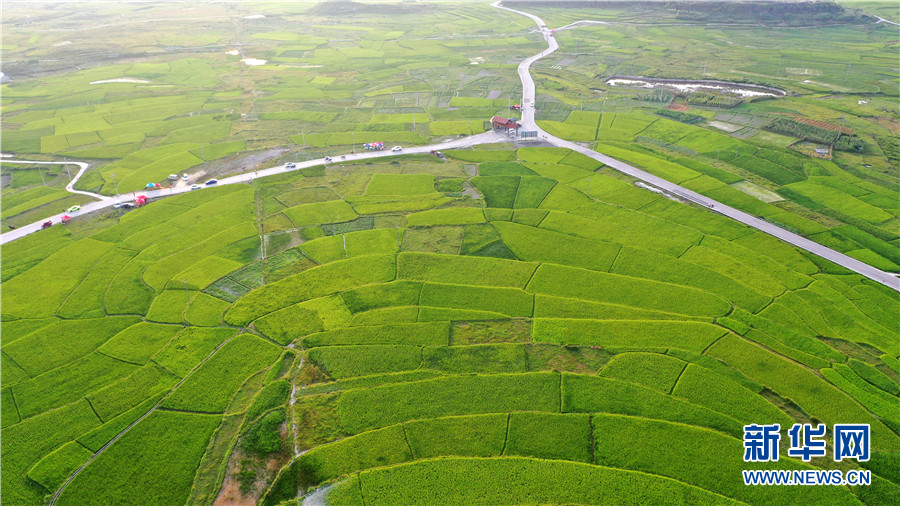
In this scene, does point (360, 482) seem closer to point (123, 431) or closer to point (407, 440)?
point (407, 440)

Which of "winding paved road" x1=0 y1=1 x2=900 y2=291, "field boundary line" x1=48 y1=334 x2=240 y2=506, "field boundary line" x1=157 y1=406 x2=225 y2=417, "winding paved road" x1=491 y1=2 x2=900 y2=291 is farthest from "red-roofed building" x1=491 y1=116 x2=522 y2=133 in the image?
"field boundary line" x1=157 y1=406 x2=225 y2=417

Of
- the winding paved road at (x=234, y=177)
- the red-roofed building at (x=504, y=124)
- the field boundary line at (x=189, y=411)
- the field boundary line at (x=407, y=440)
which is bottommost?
the field boundary line at (x=407, y=440)

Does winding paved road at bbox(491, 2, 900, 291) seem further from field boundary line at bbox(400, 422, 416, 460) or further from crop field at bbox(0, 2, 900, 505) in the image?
field boundary line at bbox(400, 422, 416, 460)

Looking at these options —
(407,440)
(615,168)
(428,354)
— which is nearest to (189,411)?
(407,440)

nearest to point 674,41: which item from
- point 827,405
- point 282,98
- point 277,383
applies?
point 282,98

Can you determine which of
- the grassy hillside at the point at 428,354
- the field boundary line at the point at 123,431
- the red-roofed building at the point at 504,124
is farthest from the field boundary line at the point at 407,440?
the red-roofed building at the point at 504,124

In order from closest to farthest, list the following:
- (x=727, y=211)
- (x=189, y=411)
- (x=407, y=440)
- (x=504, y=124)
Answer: (x=407, y=440)
(x=189, y=411)
(x=727, y=211)
(x=504, y=124)

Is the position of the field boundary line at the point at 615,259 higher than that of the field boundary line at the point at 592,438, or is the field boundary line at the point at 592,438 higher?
Result: the field boundary line at the point at 615,259

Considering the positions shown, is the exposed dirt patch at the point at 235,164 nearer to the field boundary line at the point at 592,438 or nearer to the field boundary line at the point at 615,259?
the field boundary line at the point at 615,259
